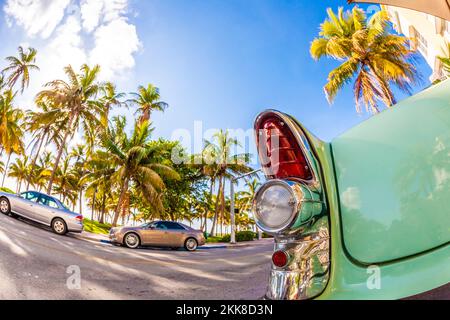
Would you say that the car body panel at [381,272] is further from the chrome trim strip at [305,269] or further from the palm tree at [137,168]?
the palm tree at [137,168]

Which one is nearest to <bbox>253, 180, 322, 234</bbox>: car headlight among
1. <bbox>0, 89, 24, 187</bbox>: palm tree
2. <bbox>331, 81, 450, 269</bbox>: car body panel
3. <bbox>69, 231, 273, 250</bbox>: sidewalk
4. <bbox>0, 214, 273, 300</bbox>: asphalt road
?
<bbox>331, 81, 450, 269</bbox>: car body panel

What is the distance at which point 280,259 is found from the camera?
61cm

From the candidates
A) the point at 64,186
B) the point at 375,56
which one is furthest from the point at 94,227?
the point at 375,56

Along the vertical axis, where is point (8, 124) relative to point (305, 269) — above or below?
above

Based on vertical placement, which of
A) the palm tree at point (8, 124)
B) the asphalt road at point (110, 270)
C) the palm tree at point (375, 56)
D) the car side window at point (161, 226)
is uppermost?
the palm tree at point (375, 56)

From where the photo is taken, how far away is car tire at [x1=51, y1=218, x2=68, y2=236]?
3.13 ft

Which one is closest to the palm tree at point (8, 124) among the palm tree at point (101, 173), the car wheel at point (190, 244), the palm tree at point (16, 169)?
the palm tree at point (16, 169)

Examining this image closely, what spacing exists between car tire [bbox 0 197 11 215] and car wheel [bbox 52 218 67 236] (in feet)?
0.56

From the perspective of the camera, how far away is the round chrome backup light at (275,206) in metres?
0.57

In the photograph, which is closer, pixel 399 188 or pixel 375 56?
pixel 399 188

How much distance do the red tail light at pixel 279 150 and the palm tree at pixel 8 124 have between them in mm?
1294

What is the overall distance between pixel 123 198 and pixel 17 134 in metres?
0.72

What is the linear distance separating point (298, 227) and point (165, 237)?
64cm

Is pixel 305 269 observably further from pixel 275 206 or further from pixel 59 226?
pixel 59 226
